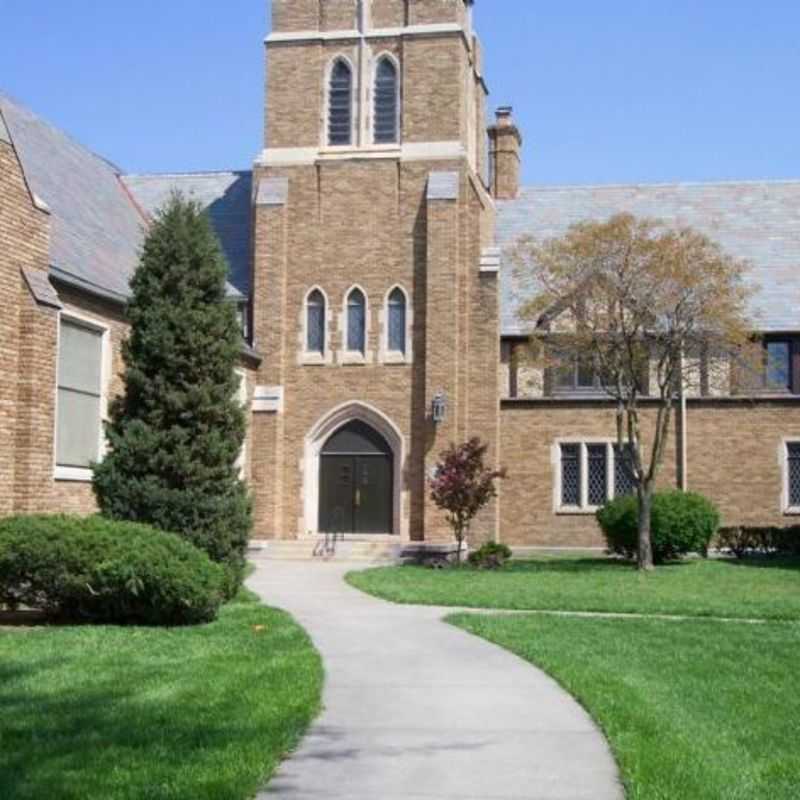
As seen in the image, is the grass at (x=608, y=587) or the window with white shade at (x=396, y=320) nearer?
the grass at (x=608, y=587)

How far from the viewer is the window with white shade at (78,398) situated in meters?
20.5

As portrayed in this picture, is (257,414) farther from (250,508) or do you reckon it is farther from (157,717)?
(157,717)

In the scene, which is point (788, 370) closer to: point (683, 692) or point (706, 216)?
point (706, 216)

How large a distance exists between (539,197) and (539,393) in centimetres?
727

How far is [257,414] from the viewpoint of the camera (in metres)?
30.7

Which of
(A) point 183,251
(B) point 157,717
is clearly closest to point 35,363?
(A) point 183,251

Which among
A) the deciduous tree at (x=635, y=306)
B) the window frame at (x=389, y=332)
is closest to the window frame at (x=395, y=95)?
the window frame at (x=389, y=332)

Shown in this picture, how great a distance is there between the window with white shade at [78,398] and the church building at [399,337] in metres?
6.90

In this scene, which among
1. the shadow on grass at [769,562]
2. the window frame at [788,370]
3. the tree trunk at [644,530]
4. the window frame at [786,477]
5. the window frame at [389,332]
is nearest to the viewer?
the tree trunk at [644,530]

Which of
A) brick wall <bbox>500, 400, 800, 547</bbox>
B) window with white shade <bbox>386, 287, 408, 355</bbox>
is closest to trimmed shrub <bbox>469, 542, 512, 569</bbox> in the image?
brick wall <bbox>500, 400, 800, 547</bbox>

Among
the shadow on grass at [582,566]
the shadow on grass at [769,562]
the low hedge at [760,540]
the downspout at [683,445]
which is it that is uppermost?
the downspout at [683,445]

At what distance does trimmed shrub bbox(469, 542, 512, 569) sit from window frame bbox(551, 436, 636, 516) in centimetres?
548

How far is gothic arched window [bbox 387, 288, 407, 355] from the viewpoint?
101 ft

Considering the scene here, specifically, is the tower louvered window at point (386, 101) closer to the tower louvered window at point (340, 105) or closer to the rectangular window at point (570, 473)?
the tower louvered window at point (340, 105)
